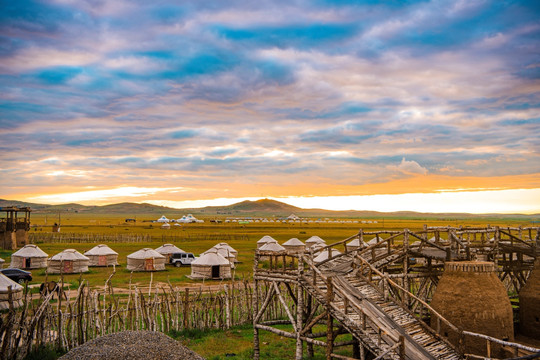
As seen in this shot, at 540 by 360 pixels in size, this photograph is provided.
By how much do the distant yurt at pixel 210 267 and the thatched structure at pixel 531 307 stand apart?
26148mm

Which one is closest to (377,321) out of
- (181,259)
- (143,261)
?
(143,261)

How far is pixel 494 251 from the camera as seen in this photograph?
21.7 metres

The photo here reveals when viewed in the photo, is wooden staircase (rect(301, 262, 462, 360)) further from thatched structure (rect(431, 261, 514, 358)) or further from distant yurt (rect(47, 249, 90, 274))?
distant yurt (rect(47, 249, 90, 274))

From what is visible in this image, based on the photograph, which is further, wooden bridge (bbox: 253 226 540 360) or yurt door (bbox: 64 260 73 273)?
yurt door (bbox: 64 260 73 273)

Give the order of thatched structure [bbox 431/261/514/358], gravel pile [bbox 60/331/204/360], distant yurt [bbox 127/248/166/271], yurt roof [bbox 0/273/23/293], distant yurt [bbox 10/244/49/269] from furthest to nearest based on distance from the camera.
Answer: distant yurt [bbox 127/248/166/271]
distant yurt [bbox 10/244/49/269]
yurt roof [bbox 0/273/23/293]
thatched structure [bbox 431/261/514/358]
gravel pile [bbox 60/331/204/360]

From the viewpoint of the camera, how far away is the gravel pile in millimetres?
11664

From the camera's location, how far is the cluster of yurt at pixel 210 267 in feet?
132

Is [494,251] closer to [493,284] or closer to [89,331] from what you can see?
[493,284]

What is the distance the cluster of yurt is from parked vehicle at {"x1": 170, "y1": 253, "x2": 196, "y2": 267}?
8955mm

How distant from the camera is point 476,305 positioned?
15.2m

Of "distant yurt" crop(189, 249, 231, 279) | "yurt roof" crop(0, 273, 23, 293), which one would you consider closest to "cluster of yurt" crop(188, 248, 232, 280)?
"distant yurt" crop(189, 249, 231, 279)

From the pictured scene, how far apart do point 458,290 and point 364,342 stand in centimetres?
427

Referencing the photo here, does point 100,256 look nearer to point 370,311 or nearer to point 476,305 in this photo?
point 370,311

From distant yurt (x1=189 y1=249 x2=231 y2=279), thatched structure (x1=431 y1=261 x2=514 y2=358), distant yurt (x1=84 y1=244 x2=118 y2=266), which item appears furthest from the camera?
distant yurt (x1=84 y1=244 x2=118 y2=266)
